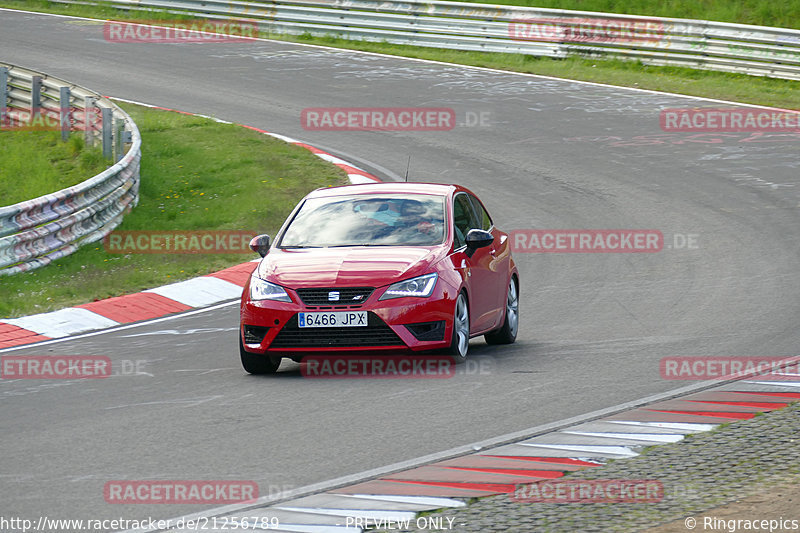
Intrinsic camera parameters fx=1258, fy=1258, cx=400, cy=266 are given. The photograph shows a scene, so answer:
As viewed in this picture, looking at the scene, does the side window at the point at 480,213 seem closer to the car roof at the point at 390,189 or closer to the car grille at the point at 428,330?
the car roof at the point at 390,189

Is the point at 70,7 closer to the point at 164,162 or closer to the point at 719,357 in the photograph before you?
the point at 164,162

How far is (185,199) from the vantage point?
18859 mm

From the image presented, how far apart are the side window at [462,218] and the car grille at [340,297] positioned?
1366 millimetres

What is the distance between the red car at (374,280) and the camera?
9664mm

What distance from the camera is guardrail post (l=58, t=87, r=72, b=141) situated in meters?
20.2

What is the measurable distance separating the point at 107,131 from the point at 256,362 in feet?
33.2

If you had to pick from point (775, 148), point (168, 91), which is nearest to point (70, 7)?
point (168, 91)

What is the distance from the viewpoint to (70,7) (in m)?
37.2

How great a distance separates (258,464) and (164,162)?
561 inches
